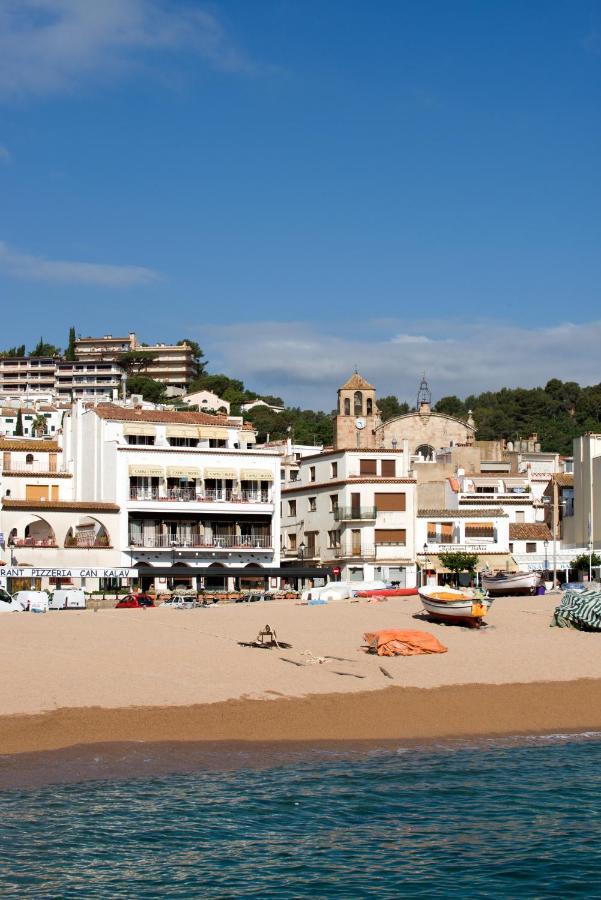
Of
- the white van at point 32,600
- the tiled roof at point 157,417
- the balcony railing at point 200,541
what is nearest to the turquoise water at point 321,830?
the white van at point 32,600

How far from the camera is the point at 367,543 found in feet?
229

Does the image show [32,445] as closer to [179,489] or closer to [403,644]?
[179,489]

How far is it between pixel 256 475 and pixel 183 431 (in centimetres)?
482

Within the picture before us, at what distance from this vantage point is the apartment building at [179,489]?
2549 inches

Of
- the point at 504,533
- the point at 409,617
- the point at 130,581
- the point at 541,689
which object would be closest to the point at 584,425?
the point at 504,533

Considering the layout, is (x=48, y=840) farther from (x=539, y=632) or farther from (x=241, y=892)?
(x=539, y=632)

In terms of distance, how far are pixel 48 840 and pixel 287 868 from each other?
3.33m

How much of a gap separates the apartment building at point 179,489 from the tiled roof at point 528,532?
16580 mm

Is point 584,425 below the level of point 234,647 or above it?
above

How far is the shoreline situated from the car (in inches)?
979

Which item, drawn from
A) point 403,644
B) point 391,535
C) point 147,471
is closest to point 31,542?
point 147,471

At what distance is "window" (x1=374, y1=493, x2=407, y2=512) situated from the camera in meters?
70.7

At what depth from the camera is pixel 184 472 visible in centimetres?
6656

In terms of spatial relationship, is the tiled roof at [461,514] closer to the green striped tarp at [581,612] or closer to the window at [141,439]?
the window at [141,439]
